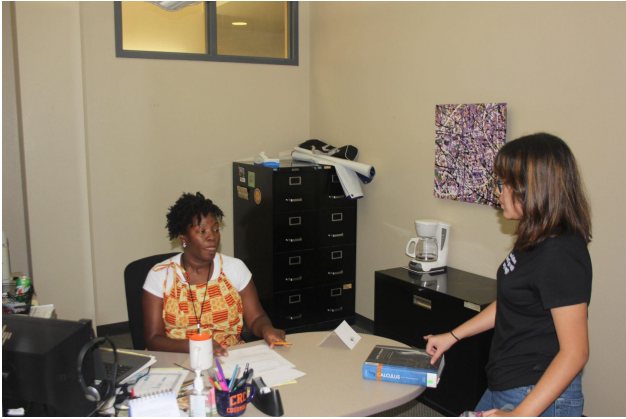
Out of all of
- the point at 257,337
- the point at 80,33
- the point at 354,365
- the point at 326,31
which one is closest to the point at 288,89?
the point at 326,31

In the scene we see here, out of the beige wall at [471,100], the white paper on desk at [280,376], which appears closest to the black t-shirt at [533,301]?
the white paper on desk at [280,376]

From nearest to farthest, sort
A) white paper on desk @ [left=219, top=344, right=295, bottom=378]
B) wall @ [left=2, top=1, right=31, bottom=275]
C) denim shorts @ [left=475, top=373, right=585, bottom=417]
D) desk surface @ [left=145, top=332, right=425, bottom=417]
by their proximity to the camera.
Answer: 1. denim shorts @ [left=475, top=373, right=585, bottom=417]
2. desk surface @ [left=145, top=332, right=425, bottom=417]
3. white paper on desk @ [left=219, top=344, right=295, bottom=378]
4. wall @ [left=2, top=1, right=31, bottom=275]

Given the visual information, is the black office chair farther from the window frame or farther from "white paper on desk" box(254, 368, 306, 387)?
the window frame

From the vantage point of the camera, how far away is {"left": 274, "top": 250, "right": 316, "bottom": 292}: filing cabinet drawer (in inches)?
160

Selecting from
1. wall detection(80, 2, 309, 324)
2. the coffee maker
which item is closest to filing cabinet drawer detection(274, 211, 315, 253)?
wall detection(80, 2, 309, 324)

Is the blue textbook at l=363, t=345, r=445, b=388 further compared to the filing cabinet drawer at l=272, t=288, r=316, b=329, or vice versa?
the filing cabinet drawer at l=272, t=288, r=316, b=329

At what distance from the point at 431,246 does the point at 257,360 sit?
70.7 inches

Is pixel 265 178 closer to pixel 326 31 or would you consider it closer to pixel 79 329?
pixel 326 31

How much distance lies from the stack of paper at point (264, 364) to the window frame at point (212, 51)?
9.41ft

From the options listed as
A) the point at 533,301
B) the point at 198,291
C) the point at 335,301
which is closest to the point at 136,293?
the point at 198,291

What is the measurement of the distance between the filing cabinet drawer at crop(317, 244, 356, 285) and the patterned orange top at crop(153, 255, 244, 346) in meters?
1.85

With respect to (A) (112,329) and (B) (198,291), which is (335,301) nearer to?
(A) (112,329)

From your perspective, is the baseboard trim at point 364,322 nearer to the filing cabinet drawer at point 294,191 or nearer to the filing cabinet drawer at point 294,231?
the filing cabinet drawer at point 294,231

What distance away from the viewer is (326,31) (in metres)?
4.53
